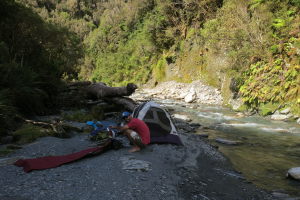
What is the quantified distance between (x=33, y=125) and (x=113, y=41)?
5731cm

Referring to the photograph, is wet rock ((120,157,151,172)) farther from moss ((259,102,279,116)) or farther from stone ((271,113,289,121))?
moss ((259,102,279,116))

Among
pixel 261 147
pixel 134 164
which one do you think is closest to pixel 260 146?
pixel 261 147

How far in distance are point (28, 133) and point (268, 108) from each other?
13258mm

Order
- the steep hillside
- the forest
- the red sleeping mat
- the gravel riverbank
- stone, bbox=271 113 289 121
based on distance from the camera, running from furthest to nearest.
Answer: the steep hillside < stone, bbox=271 113 289 121 < the forest < the red sleeping mat < the gravel riverbank

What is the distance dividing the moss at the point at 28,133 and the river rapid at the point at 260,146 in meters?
5.50

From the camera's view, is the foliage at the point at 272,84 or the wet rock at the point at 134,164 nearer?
the wet rock at the point at 134,164

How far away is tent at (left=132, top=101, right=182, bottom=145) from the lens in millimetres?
6922

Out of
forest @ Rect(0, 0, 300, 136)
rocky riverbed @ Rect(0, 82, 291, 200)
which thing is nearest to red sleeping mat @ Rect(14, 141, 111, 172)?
rocky riverbed @ Rect(0, 82, 291, 200)

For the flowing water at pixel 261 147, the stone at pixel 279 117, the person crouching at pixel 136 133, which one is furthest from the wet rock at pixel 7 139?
the stone at pixel 279 117

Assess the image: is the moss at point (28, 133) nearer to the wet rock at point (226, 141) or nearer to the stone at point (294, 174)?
the wet rock at point (226, 141)

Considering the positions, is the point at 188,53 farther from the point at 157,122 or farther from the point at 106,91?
the point at 157,122

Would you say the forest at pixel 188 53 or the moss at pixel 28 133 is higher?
the forest at pixel 188 53

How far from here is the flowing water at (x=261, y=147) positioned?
5445mm

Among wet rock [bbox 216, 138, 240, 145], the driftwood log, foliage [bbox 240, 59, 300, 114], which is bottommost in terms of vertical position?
wet rock [bbox 216, 138, 240, 145]
